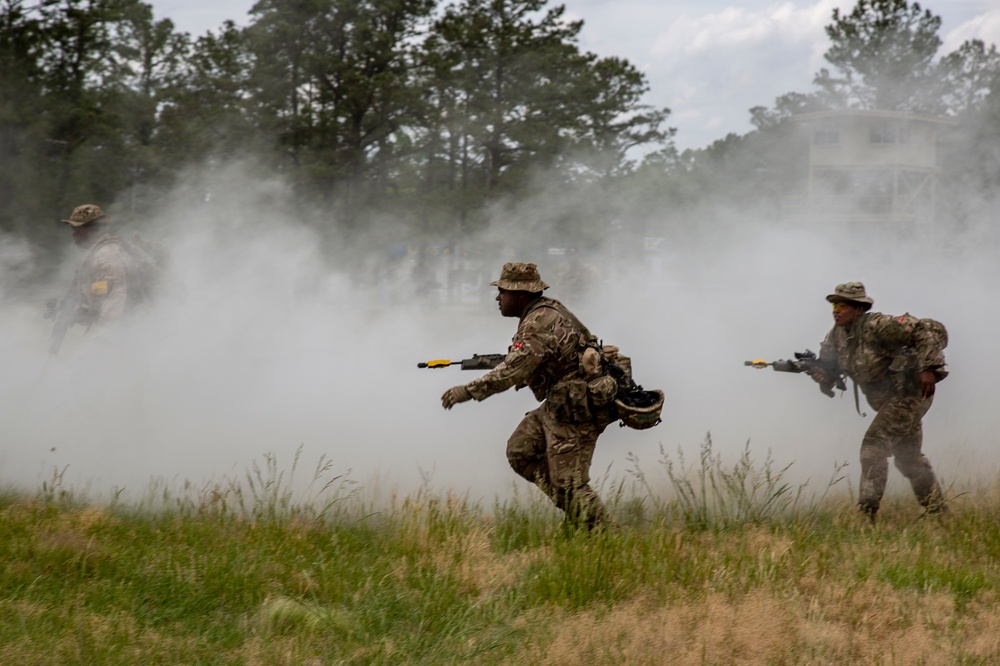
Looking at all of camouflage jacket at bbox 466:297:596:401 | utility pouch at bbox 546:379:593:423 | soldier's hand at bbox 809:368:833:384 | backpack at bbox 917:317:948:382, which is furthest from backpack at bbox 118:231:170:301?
backpack at bbox 917:317:948:382

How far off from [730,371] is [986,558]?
5.63 metres

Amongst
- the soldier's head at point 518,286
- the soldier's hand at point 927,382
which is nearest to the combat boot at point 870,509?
the soldier's hand at point 927,382

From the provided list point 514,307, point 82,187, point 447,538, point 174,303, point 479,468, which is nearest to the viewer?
point 447,538

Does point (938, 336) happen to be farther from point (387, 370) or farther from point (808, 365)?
point (387, 370)

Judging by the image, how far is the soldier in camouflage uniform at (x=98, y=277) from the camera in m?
8.05

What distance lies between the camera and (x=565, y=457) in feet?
19.0

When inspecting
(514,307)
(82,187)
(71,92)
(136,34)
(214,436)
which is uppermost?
(136,34)

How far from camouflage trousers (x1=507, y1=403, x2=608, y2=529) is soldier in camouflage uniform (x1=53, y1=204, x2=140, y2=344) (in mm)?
3683

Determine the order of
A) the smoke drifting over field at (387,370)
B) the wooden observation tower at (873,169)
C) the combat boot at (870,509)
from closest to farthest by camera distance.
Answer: the combat boot at (870,509) < the smoke drifting over field at (387,370) < the wooden observation tower at (873,169)

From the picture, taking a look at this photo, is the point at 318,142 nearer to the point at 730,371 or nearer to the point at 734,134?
the point at 730,371

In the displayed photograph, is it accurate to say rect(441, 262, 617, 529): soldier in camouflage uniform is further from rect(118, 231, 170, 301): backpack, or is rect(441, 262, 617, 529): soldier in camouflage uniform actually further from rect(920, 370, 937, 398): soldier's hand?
rect(118, 231, 170, 301): backpack

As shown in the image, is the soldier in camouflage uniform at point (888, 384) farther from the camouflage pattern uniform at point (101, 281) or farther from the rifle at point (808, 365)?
the camouflage pattern uniform at point (101, 281)

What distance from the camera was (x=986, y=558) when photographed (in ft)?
18.3

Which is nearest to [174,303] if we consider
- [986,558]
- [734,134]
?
[986,558]
